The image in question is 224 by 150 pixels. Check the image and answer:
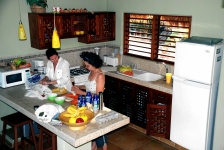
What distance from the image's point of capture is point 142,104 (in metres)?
5.29

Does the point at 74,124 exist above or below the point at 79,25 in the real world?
below

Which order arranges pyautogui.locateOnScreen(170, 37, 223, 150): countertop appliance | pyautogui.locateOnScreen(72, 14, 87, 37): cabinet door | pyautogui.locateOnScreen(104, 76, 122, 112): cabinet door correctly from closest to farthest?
pyautogui.locateOnScreen(170, 37, 223, 150): countertop appliance < pyautogui.locateOnScreen(72, 14, 87, 37): cabinet door < pyautogui.locateOnScreen(104, 76, 122, 112): cabinet door

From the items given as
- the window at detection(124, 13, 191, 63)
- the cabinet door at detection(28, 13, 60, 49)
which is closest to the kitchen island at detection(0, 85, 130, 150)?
the cabinet door at detection(28, 13, 60, 49)

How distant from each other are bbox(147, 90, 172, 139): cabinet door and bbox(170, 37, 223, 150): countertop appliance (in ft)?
0.59

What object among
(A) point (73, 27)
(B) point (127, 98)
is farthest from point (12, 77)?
(B) point (127, 98)

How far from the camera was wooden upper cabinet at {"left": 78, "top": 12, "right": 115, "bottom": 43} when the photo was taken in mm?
5895

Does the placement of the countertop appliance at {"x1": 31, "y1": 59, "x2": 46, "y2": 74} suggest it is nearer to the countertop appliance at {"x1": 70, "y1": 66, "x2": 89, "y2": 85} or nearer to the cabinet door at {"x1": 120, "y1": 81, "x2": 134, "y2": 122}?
the countertop appliance at {"x1": 70, "y1": 66, "x2": 89, "y2": 85}

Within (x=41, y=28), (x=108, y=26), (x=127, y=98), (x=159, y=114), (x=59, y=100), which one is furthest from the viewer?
(x=108, y=26)

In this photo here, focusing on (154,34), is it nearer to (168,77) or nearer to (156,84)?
(168,77)

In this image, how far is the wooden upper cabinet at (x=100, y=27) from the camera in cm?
589

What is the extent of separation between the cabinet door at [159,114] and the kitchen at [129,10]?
0.88 meters

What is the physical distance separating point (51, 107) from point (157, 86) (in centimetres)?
214

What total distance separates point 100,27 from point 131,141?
99.4 inches

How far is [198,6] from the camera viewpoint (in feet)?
15.2
